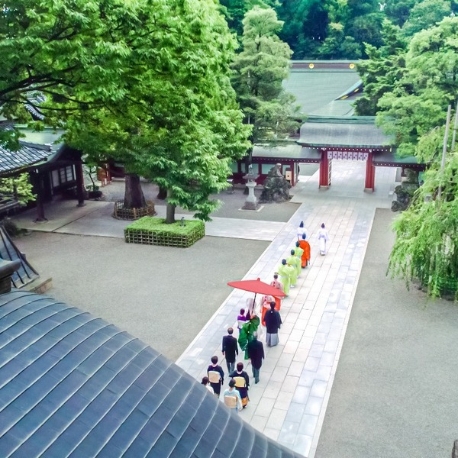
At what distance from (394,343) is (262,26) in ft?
62.3

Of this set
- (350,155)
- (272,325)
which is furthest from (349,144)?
(272,325)

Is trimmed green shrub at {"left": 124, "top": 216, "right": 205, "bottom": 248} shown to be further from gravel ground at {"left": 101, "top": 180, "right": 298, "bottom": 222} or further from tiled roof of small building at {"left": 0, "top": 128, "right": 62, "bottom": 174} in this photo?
tiled roof of small building at {"left": 0, "top": 128, "right": 62, "bottom": 174}

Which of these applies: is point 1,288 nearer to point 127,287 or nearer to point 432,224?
point 127,287

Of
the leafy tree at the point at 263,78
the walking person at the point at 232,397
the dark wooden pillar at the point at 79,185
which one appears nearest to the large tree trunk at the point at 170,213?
the dark wooden pillar at the point at 79,185

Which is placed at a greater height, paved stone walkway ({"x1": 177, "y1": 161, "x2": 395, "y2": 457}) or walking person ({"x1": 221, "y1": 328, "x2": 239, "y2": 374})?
walking person ({"x1": 221, "y1": 328, "x2": 239, "y2": 374})

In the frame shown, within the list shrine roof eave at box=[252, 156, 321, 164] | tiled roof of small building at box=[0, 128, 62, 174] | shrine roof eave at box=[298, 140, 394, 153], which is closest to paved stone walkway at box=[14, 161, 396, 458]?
shrine roof eave at box=[252, 156, 321, 164]

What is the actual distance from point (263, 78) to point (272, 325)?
17299 mm

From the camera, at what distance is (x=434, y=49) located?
2481 cm

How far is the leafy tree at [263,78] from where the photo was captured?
2706 cm

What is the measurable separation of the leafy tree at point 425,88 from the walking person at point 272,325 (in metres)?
13.2

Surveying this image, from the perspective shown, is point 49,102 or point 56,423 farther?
point 49,102

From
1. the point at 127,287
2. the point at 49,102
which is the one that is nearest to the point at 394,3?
the point at 49,102

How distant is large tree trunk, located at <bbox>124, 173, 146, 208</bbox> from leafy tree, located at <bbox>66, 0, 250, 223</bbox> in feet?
8.91

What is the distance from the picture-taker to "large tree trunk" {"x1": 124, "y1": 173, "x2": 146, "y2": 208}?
2435 cm
